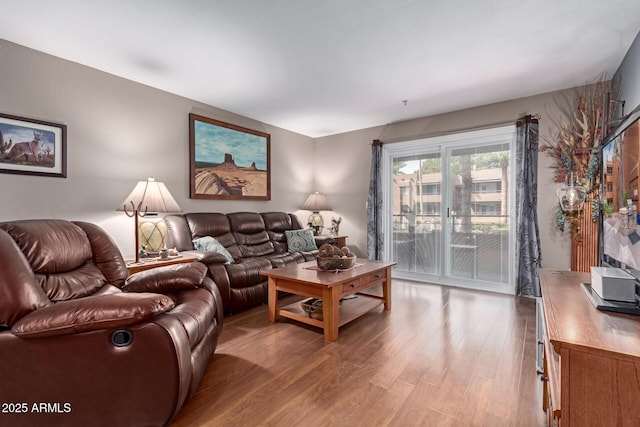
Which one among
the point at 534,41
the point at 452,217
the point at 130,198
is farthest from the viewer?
the point at 452,217

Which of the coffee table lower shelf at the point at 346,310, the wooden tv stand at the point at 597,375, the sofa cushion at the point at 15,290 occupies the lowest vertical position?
the coffee table lower shelf at the point at 346,310

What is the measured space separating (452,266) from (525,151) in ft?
5.63

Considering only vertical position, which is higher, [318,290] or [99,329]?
[99,329]

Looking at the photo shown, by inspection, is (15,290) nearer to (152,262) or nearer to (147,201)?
(152,262)

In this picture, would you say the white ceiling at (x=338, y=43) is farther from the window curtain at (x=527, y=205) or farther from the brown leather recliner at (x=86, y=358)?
A: the brown leather recliner at (x=86, y=358)

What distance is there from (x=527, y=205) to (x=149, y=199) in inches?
163

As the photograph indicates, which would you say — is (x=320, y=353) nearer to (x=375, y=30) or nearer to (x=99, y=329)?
(x=99, y=329)

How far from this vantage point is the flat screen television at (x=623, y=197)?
1.39 metres

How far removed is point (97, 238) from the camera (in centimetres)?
212

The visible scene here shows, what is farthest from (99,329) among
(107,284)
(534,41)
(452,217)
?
(452,217)

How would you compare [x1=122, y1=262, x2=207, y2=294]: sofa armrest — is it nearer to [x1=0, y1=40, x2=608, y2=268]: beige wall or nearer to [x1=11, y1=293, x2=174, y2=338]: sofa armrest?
[x1=11, y1=293, x2=174, y2=338]: sofa armrest

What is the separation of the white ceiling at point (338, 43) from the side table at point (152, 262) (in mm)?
1813

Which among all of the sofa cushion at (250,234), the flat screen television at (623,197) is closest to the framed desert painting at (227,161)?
the sofa cushion at (250,234)

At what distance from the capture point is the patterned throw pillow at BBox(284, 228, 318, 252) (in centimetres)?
425
